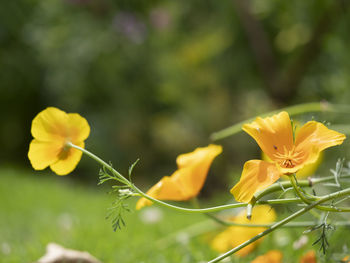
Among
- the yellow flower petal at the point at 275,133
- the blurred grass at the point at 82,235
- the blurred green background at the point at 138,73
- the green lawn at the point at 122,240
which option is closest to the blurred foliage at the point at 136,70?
the blurred green background at the point at 138,73

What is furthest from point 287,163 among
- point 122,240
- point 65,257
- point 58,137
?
point 122,240

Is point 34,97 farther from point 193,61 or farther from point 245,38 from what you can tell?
point 245,38

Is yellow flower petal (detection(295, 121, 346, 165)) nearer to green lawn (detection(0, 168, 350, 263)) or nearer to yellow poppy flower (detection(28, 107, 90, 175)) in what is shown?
yellow poppy flower (detection(28, 107, 90, 175))

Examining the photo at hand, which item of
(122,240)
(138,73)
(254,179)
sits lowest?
(254,179)

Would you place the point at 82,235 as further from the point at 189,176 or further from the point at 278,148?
the point at 278,148

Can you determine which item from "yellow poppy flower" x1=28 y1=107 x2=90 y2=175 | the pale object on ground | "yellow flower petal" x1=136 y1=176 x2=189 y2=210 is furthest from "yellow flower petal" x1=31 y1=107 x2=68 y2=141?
the pale object on ground

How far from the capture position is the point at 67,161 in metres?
0.59

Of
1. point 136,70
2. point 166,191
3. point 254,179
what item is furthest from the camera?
point 136,70

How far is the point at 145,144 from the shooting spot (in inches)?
225

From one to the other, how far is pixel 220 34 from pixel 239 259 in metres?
4.03

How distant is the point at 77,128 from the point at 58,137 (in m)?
0.03

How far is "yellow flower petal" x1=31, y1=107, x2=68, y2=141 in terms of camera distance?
58cm

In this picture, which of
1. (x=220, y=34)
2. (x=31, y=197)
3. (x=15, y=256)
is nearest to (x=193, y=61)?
(x=220, y=34)

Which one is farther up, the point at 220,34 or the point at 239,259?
the point at 220,34
